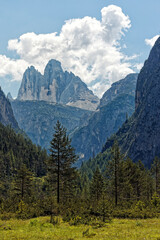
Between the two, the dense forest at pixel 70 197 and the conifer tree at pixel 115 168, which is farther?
the conifer tree at pixel 115 168

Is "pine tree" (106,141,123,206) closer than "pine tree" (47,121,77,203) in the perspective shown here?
No

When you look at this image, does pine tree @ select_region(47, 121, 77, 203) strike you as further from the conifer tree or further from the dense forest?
the conifer tree

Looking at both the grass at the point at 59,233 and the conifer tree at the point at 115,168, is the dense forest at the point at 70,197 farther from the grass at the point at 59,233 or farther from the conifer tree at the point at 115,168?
the grass at the point at 59,233

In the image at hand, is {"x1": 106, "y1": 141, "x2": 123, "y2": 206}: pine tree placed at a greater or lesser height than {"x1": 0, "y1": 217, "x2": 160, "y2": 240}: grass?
greater

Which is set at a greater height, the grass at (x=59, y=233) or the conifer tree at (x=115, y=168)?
the conifer tree at (x=115, y=168)

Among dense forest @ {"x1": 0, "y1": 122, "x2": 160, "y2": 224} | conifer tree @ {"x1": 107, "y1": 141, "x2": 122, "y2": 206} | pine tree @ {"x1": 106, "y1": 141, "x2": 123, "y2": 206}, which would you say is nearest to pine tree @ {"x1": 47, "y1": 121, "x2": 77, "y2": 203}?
dense forest @ {"x1": 0, "y1": 122, "x2": 160, "y2": 224}

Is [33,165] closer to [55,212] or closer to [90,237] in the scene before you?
[55,212]

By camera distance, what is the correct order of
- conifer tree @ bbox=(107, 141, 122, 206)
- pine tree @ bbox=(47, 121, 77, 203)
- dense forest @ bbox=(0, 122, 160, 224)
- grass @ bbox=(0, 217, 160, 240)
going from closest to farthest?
1. grass @ bbox=(0, 217, 160, 240)
2. dense forest @ bbox=(0, 122, 160, 224)
3. pine tree @ bbox=(47, 121, 77, 203)
4. conifer tree @ bbox=(107, 141, 122, 206)

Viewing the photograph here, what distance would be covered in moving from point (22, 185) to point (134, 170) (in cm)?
2441

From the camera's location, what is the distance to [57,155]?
1299 inches

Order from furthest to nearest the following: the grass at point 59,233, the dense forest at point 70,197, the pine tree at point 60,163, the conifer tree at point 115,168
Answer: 1. the conifer tree at point 115,168
2. the pine tree at point 60,163
3. the dense forest at point 70,197
4. the grass at point 59,233

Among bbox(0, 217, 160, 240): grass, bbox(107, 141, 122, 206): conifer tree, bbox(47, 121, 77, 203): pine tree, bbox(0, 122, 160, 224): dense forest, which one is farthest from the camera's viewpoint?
bbox(107, 141, 122, 206): conifer tree

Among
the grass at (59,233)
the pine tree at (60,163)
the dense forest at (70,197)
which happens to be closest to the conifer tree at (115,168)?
the dense forest at (70,197)

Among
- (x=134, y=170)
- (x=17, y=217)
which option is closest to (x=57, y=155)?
(x=17, y=217)
